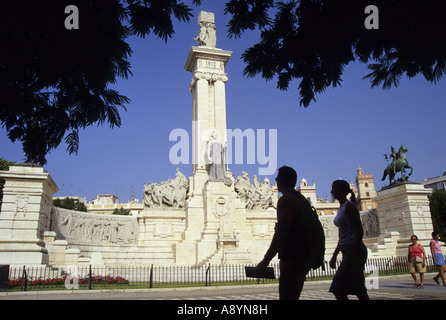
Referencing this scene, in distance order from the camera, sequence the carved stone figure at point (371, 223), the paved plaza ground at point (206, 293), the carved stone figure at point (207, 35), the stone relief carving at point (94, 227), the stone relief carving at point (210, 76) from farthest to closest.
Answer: the carved stone figure at point (207, 35) → the stone relief carving at point (210, 76) → the carved stone figure at point (371, 223) → the stone relief carving at point (94, 227) → the paved plaza ground at point (206, 293)

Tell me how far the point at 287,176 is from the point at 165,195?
2264cm

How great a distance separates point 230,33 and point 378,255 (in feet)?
69.7

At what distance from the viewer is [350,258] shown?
4.48 m

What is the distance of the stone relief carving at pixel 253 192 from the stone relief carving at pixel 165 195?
4.41 metres

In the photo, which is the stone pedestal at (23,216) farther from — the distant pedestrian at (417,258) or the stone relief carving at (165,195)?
the distant pedestrian at (417,258)

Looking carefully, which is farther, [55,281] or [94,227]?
[94,227]

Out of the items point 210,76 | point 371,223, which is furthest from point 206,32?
point 371,223

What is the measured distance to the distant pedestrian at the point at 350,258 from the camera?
4395 millimetres

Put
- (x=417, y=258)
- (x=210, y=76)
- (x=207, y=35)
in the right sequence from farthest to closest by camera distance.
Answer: (x=207, y=35), (x=210, y=76), (x=417, y=258)

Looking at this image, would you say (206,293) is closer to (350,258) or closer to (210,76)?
(350,258)

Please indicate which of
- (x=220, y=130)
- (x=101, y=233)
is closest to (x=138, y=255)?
(x=101, y=233)

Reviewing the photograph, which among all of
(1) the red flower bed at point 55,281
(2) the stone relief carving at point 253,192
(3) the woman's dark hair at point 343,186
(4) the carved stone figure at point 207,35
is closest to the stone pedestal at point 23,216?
(1) the red flower bed at point 55,281

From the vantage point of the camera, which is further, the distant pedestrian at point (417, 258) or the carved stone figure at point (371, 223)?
the carved stone figure at point (371, 223)

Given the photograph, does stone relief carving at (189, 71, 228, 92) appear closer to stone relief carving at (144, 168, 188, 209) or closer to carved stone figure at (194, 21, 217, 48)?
carved stone figure at (194, 21, 217, 48)
